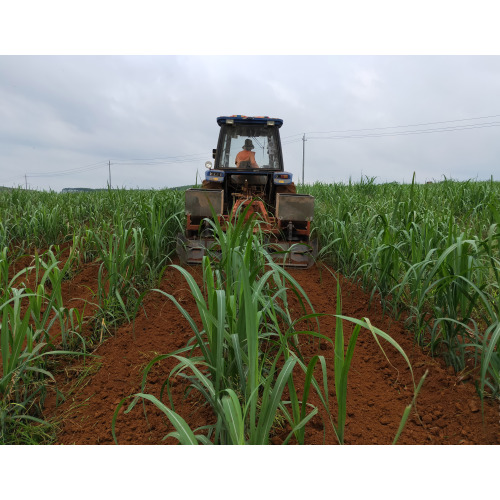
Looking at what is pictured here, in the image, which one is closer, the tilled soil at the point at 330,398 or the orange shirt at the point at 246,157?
the tilled soil at the point at 330,398

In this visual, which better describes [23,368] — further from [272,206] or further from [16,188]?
[16,188]

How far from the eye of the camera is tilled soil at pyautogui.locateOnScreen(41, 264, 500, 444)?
1742mm

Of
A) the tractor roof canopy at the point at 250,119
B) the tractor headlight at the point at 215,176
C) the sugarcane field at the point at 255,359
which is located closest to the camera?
the sugarcane field at the point at 255,359

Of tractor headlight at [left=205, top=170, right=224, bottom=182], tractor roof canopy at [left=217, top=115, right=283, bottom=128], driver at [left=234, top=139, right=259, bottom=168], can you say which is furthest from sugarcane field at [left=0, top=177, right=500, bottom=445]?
tractor roof canopy at [left=217, top=115, right=283, bottom=128]

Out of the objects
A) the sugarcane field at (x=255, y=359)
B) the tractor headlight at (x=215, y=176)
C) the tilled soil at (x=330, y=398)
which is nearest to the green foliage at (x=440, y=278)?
the sugarcane field at (x=255, y=359)

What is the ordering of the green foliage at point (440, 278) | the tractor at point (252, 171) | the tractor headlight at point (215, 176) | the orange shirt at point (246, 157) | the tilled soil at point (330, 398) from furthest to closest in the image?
the orange shirt at point (246, 157) → the tractor headlight at point (215, 176) → the tractor at point (252, 171) → the green foliage at point (440, 278) → the tilled soil at point (330, 398)

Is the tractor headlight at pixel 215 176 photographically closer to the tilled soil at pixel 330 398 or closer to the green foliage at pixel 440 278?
the green foliage at pixel 440 278

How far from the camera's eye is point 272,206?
5.37 metres

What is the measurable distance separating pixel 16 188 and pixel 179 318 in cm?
583

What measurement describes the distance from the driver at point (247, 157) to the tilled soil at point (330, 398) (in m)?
3.21

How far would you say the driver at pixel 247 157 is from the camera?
5.53 metres

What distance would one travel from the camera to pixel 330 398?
190cm

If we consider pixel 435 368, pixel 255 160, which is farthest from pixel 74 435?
pixel 255 160

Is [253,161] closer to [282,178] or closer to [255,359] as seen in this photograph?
[282,178]
